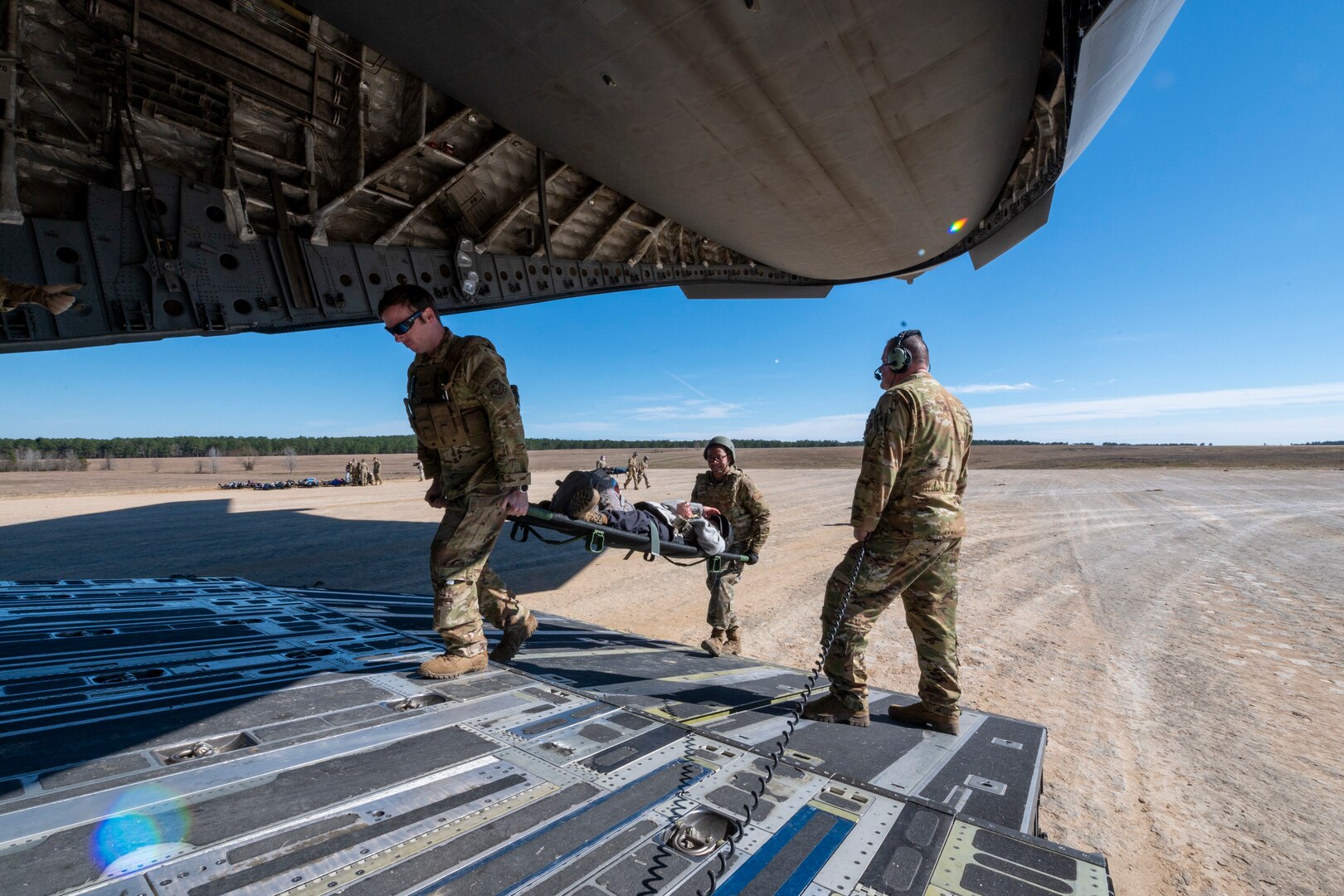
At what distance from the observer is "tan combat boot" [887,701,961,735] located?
110 inches

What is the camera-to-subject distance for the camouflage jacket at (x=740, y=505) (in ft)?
18.1

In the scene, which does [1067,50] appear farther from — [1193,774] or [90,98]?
[90,98]

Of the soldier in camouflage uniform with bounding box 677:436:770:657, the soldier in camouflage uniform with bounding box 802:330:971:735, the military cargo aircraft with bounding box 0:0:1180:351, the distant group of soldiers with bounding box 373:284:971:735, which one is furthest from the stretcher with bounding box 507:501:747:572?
the military cargo aircraft with bounding box 0:0:1180:351

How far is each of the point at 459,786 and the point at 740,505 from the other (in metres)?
4.14

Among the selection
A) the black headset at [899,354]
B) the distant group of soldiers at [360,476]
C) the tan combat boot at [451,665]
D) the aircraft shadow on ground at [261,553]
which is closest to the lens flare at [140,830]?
the tan combat boot at [451,665]

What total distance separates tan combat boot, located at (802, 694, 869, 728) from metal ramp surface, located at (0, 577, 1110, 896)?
0.12 m

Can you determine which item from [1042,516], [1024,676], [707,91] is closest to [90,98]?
[707,91]

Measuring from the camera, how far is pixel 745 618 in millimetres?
6262

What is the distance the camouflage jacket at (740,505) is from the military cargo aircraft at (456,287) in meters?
1.50

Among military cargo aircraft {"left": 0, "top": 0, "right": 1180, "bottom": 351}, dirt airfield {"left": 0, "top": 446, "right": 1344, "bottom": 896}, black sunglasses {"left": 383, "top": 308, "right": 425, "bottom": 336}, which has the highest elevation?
military cargo aircraft {"left": 0, "top": 0, "right": 1180, "bottom": 351}

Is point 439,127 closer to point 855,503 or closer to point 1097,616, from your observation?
point 855,503

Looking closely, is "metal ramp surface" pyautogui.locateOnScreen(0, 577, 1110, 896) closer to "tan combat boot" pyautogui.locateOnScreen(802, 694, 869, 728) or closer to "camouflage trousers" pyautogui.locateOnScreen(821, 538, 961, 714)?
"tan combat boot" pyautogui.locateOnScreen(802, 694, 869, 728)

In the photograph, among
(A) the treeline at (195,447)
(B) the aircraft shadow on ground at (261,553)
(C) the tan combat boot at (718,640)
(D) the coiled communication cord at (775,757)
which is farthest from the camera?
(A) the treeline at (195,447)

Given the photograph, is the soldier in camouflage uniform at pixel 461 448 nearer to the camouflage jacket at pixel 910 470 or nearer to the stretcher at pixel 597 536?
the stretcher at pixel 597 536
